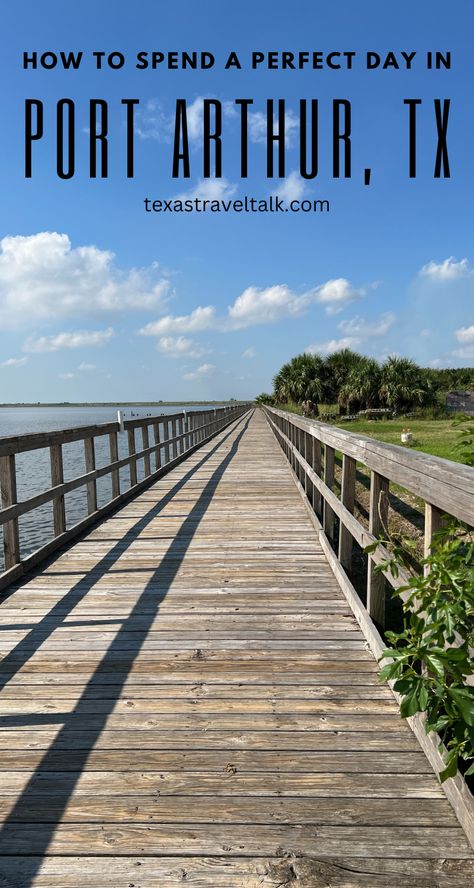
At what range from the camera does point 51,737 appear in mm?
2516

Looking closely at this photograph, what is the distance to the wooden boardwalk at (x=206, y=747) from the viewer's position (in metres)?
1.83

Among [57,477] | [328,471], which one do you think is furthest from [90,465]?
[328,471]

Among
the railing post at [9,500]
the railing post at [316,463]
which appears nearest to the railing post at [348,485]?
the railing post at [316,463]

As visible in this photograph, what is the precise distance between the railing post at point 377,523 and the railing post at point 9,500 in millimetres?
2866

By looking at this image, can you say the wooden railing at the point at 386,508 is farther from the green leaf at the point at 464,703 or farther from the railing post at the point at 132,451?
the railing post at the point at 132,451

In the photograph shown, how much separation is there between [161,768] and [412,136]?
10.8 metres

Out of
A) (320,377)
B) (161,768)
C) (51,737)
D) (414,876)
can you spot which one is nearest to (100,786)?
(161,768)

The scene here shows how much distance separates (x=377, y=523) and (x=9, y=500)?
10.0 feet

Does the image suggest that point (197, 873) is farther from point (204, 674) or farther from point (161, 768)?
point (204, 674)

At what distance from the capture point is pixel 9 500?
4664 mm

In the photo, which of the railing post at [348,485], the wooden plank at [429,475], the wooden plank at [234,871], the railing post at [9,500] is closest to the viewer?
the wooden plank at [234,871]

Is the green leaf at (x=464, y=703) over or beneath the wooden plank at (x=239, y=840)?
over

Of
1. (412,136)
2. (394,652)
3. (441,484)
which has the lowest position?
(394,652)

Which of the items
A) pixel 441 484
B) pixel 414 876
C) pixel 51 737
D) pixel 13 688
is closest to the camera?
pixel 414 876
